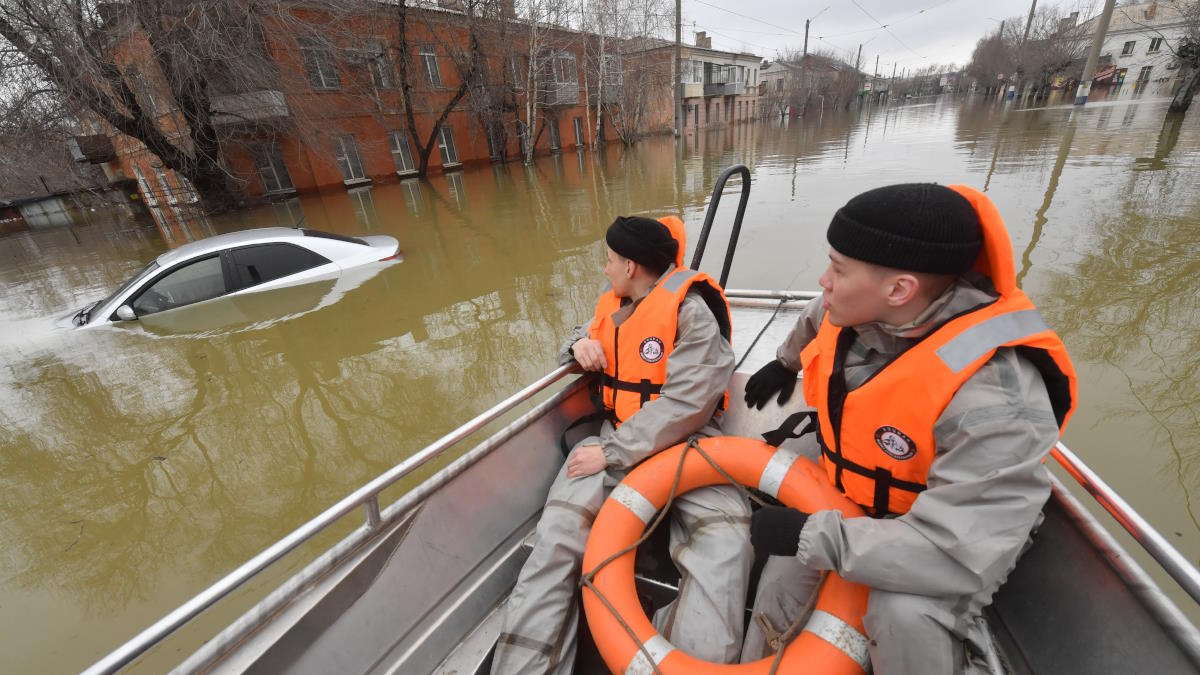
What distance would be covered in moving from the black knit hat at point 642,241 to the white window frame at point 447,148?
21140 millimetres

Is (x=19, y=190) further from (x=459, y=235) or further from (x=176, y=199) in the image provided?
(x=459, y=235)

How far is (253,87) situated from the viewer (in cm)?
1038

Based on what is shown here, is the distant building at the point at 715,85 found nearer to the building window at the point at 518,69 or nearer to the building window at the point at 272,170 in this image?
the building window at the point at 518,69

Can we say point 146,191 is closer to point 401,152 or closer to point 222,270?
point 401,152

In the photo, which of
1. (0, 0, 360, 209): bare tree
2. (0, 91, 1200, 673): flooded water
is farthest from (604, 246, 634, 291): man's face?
(0, 0, 360, 209): bare tree

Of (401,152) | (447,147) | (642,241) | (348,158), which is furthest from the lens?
(447,147)

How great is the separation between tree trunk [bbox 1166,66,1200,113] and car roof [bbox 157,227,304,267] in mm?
29733

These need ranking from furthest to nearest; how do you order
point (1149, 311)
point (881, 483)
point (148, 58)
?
point (148, 58) → point (1149, 311) → point (881, 483)

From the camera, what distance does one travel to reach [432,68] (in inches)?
771

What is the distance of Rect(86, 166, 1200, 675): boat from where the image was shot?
1.18 meters

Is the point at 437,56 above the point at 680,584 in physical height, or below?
above

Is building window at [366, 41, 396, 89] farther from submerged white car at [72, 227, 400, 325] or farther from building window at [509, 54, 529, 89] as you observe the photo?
submerged white car at [72, 227, 400, 325]

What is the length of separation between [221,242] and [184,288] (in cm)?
71

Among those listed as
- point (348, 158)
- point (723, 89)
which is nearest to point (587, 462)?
point (348, 158)
